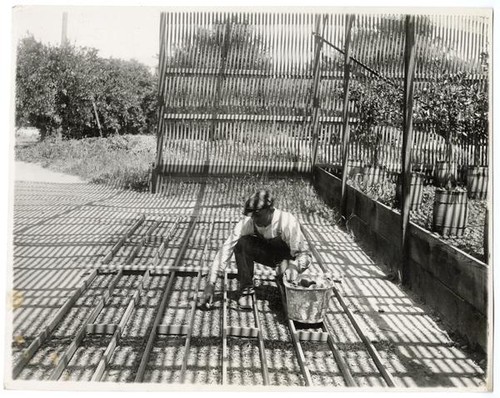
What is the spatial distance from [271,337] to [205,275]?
1.81 meters

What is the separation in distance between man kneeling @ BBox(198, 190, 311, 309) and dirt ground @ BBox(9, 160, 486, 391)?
1.07 ft

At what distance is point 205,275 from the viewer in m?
6.18

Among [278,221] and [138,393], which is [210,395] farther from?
[278,221]

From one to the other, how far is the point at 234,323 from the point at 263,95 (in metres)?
8.97

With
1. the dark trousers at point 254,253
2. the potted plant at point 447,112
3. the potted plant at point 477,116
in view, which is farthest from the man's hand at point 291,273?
the potted plant at point 477,116

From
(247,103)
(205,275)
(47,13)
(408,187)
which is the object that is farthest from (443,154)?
(47,13)

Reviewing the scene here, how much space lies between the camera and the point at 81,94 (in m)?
18.8

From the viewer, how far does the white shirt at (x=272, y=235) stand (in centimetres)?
473

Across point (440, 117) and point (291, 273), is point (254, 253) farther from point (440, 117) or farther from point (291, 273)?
point (440, 117)

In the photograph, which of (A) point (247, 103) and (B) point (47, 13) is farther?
(A) point (247, 103)

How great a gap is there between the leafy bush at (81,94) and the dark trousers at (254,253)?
377 inches

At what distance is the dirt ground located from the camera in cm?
383

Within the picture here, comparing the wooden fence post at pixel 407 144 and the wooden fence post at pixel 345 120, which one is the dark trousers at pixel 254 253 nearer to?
the wooden fence post at pixel 407 144

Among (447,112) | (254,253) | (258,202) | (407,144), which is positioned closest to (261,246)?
(254,253)
